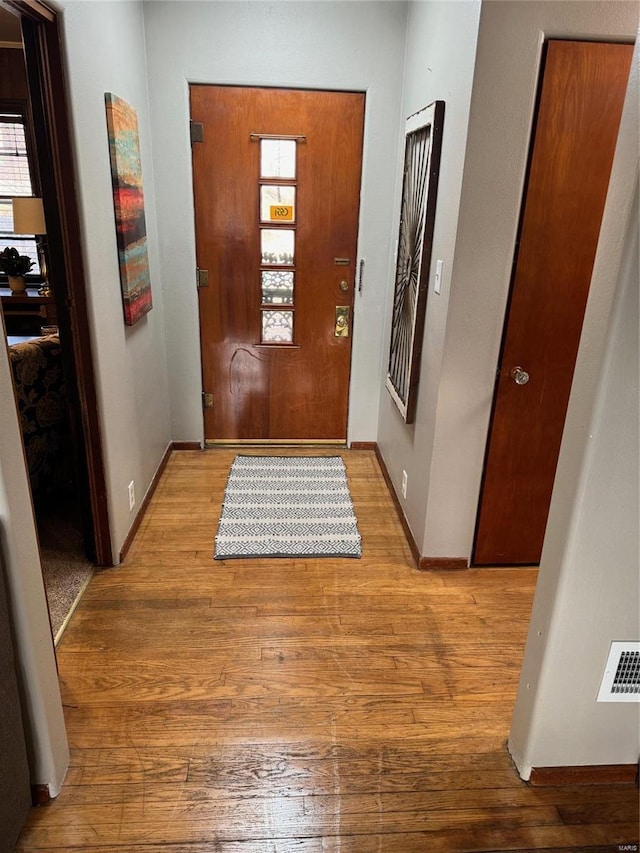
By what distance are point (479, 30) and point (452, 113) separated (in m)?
0.30

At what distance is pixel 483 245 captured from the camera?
2.11m

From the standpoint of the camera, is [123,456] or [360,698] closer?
[360,698]

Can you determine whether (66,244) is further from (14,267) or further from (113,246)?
(14,267)

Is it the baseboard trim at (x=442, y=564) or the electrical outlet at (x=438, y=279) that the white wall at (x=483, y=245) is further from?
the electrical outlet at (x=438, y=279)

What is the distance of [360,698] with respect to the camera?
1.87 metres

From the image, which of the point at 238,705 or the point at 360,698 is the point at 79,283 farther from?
the point at 360,698

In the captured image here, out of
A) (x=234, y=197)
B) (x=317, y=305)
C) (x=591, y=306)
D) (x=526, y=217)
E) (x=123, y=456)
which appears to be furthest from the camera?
(x=317, y=305)

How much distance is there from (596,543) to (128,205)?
90.1 inches

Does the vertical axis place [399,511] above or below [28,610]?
below

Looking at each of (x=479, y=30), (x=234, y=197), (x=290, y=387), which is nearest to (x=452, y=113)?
(x=479, y=30)

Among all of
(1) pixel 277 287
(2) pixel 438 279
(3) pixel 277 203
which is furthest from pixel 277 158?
(2) pixel 438 279

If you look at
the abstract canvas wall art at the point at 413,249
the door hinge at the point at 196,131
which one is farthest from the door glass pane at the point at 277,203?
the abstract canvas wall art at the point at 413,249

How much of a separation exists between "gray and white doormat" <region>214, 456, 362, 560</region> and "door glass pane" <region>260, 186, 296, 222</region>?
1.43 meters

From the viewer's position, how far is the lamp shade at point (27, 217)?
3.40 meters
